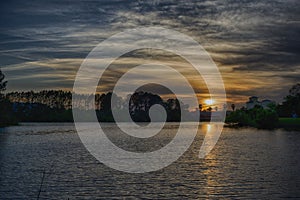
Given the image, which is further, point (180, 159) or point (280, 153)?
point (280, 153)

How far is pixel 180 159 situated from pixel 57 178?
72.4 ft

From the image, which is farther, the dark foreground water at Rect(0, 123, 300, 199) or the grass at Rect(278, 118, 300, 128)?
the grass at Rect(278, 118, 300, 128)

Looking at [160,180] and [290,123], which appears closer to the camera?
[160,180]

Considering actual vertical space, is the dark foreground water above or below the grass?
above

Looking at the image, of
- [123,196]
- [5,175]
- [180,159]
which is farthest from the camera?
[180,159]

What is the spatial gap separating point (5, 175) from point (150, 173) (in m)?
14.9

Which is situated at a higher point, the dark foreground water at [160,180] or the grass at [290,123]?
the dark foreground water at [160,180]

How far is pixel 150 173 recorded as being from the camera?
1753 inches

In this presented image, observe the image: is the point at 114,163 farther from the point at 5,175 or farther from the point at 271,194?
the point at 271,194

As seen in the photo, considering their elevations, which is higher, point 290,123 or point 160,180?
point 160,180

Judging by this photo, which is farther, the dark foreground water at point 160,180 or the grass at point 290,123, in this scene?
the grass at point 290,123

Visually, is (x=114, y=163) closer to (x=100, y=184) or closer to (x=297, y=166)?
(x=100, y=184)

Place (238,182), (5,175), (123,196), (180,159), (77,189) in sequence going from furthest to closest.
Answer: (180,159) → (5,175) → (238,182) → (77,189) → (123,196)

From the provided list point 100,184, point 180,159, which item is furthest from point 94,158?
point 100,184
